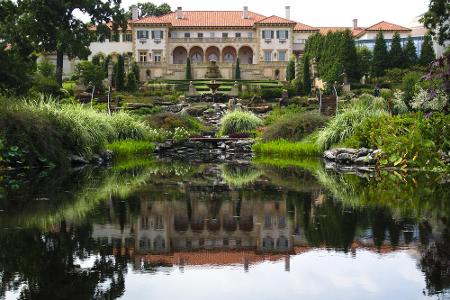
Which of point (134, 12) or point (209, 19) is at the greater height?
point (134, 12)

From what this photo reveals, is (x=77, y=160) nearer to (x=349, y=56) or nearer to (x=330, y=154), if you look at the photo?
(x=330, y=154)

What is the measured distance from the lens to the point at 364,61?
5975 centimetres

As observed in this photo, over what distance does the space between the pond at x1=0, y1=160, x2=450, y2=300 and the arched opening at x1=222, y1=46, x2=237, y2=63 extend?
67.2m

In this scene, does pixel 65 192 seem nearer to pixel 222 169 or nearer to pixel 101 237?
pixel 101 237

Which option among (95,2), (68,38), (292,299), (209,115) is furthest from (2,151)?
(95,2)

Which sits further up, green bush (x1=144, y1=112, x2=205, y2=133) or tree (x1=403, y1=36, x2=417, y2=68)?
tree (x1=403, y1=36, x2=417, y2=68)

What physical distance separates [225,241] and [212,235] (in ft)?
1.30

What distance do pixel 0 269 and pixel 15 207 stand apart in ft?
14.1

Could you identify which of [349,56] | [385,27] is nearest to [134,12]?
[385,27]

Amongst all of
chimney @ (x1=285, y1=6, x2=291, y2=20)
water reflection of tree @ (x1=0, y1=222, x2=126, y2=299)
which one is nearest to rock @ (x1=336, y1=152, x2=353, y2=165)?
water reflection of tree @ (x1=0, y1=222, x2=126, y2=299)

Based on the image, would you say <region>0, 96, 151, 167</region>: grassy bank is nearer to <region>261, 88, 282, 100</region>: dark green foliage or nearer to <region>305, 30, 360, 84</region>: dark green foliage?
<region>261, 88, 282, 100</region>: dark green foliage

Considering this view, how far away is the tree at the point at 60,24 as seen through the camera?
43000 mm

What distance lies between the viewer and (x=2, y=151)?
17688 millimetres

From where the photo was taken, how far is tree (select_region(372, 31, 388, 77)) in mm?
57969
